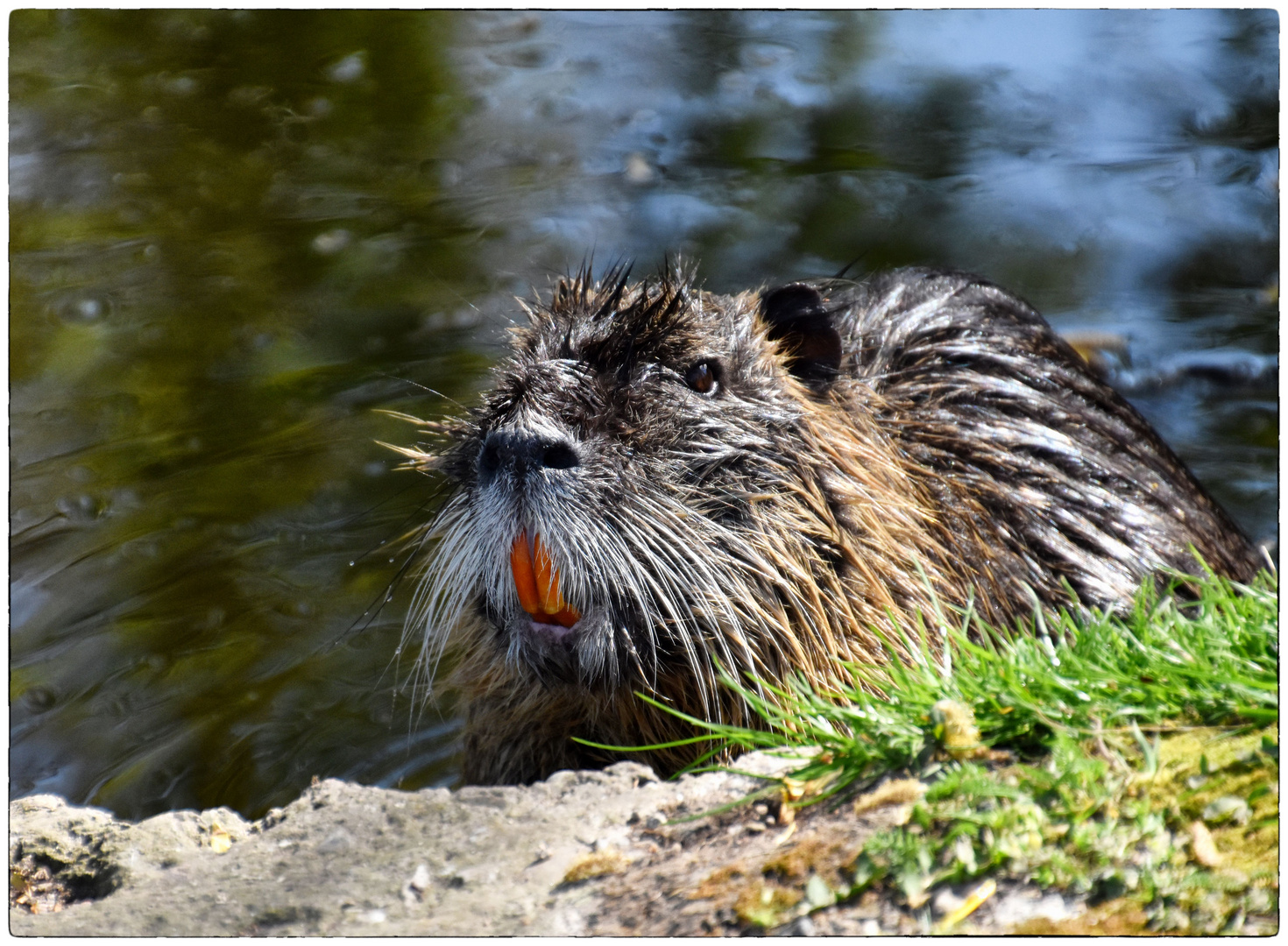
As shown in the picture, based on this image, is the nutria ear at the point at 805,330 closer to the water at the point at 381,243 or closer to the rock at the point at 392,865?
the water at the point at 381,243

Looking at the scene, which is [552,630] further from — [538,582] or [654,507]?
[654,507]

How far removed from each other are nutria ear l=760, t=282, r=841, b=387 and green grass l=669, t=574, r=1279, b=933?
1.04 metres

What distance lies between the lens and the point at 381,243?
5.97 meters

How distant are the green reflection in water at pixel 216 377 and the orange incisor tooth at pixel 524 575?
1460mm

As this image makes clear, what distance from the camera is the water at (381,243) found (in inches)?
151

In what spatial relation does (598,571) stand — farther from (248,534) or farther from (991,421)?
(248,534)

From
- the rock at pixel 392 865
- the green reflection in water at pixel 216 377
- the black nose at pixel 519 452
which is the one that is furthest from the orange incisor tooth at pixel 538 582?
the green reflection in water at pixel 216 377

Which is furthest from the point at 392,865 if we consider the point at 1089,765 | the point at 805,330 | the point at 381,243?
the point at 381,243

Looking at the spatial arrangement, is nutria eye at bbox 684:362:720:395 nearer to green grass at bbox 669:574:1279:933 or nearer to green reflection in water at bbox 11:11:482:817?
green grass at bbox 669:574:1279:933

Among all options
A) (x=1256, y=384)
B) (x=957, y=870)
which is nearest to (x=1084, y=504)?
(x=1256, y=384)

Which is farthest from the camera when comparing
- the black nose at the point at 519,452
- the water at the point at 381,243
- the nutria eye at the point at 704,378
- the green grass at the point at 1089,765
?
the water at the point at 381,243

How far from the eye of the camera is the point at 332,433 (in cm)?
548

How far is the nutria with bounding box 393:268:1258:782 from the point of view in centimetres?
280

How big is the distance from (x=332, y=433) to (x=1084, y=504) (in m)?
3.12
